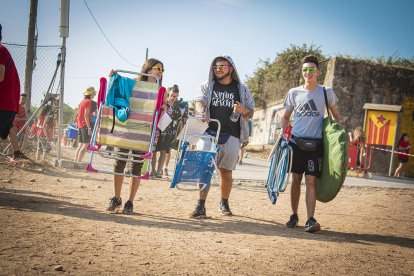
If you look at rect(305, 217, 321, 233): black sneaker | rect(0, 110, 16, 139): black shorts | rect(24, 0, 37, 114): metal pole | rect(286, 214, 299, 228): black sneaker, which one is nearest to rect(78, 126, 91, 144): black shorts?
A: rect(24, 0, 37, 114): metal pole

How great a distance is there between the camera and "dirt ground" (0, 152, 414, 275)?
2889mm

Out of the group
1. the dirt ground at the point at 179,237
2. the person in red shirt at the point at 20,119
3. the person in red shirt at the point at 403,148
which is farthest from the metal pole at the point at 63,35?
the person in red shirt at the point at 403,148

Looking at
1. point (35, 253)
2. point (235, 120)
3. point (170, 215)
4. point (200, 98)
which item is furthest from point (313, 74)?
point (35, 253)

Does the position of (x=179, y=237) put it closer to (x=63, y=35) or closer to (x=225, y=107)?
(x=225, y=107)

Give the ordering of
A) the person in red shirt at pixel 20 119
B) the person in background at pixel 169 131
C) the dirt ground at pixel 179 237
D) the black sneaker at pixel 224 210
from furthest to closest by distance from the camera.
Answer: the person in red shirt at pixel 20 119
the person in background at pixel 169 131
the black sneaker at pixel 224 210
the dirt ground at pixel 179 237

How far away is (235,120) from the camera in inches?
209

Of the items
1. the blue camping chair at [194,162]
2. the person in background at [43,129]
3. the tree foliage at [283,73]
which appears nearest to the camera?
the blue camping chair at [194,162]

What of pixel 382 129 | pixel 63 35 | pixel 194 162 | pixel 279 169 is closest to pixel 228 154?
pixel 194 162

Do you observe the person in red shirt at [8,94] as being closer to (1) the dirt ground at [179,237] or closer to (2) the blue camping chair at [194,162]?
(1) the dirt ground at [179,237]

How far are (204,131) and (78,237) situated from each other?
2163 millimetres

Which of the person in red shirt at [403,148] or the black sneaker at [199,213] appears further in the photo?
the person in red shirt at [403,148]

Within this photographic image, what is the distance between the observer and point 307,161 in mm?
4945

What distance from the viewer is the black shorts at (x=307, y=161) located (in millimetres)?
4867

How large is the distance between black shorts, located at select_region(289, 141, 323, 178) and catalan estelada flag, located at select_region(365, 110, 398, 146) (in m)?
12.5
